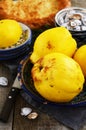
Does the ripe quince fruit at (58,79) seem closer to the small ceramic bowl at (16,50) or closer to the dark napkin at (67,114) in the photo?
the dark napkin at (67,114)

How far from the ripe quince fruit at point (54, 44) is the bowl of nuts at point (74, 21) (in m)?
0.09

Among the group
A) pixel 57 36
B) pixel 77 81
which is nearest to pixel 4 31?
pixel 57 36

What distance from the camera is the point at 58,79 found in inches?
23.0

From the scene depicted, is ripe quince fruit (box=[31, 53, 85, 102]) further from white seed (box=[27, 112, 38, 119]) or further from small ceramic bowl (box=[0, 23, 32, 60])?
small ceramic bowl (box=[0, 23, 32, 60])

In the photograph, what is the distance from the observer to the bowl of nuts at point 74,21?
2.63 feet

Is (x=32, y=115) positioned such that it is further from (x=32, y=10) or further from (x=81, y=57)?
(x=32, y=10)

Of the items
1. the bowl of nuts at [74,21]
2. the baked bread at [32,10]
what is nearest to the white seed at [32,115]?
the bowl of nuts at [74,21]

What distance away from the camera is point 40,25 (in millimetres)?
892

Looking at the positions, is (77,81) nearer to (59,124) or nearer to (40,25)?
(59,124)

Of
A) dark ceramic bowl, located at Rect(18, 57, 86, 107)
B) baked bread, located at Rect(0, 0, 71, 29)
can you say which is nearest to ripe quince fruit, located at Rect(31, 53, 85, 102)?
dark ceramic bowl, located at Rect(18, 57, 86, 107)

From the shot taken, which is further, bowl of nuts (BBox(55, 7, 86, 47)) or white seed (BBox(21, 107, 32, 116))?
bowl of nuts (BBox(55, 7, 86, 47))

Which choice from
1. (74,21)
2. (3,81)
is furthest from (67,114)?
(74,21)

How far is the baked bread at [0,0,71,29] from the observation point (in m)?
0.90

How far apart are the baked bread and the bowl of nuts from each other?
45 mm
